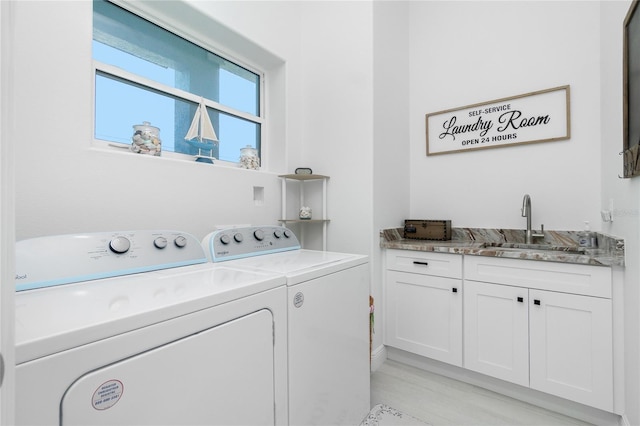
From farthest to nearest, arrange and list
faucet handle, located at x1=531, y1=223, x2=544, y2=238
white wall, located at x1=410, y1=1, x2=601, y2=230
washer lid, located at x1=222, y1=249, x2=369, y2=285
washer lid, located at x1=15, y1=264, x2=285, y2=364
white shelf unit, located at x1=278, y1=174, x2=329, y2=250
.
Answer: white shelf unit, located at x1=278, y1=174, x2=329, y2=250 < faucet handle, located at x1=531, y1=223, x2=544, y2=238 < white wall, located at x1=410, y1=1, x2=601, y2=230 < washer lid, located at x1=222, y1=249, x2=369, y2=285 < washer lid, located at x1=15, y1=264, x2=285, y2=364

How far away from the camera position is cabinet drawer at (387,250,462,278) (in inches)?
80.4

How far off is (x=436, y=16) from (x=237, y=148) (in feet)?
6.92

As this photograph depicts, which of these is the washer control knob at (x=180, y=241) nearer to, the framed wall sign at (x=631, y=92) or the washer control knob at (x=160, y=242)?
the washer control knob at (x=160, y=242)

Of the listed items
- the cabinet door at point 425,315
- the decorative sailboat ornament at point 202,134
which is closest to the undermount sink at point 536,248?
the cabinet door at point 425,315

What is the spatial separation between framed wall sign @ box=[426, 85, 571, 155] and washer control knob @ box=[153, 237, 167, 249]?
225cm

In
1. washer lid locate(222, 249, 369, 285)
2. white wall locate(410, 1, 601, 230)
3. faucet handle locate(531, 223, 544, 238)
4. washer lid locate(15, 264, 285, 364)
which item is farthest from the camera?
faucet handle locate(531, 223, 544, 238)

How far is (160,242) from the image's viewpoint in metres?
1.26

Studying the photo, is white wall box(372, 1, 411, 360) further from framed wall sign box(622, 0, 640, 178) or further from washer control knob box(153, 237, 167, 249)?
washer control knob box(153, 237, 167, 249)

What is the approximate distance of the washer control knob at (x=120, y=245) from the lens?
1120 mm

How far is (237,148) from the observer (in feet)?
7.72

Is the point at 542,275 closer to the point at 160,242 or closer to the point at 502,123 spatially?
the point at 502,123

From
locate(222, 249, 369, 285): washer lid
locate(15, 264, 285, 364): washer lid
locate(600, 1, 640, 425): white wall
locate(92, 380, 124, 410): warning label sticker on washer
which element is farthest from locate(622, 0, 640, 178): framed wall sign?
locate(92, 380, 124, 410): warning label sticker on washer

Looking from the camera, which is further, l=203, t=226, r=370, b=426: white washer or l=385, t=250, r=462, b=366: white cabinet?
l=385, t=250, r=462, b=366: white cabinet

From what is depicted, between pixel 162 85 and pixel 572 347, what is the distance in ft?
9.10
